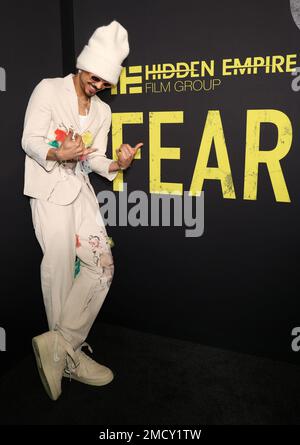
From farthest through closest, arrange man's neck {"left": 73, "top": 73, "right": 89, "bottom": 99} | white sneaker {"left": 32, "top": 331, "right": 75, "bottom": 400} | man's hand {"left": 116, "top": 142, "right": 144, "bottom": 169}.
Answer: man's hand {"left": 116, "top": 142, "right": 144, "bottom": 169}, man's neck {"left": 73, "top": 73, "right": 89, "bottom": 99}, white sneaker {"left": 32, "top": 331, "right": 75, "bottom": 400}

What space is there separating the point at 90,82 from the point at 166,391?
1.55 m

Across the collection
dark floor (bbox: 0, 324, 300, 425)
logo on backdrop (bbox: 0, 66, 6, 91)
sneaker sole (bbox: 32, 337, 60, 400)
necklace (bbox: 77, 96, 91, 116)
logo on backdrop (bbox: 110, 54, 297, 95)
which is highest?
logo on backdrop (bbox: 110, 54, 297, 95)

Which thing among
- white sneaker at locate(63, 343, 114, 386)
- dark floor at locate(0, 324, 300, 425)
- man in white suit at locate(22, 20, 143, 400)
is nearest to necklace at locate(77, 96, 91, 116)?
man in white suit at locate(22, 20, 143, 400)

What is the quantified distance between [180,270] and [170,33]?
4.21ft

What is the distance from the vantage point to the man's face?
193 cm

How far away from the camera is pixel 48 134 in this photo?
1.94 meters

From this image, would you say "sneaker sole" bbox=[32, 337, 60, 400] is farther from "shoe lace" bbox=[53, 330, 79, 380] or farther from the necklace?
the necklace

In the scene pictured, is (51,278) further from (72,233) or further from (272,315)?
(272,315)

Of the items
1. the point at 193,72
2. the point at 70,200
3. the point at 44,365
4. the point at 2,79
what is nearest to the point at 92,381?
the point at 44,365

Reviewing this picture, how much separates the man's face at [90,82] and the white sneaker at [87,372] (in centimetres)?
131

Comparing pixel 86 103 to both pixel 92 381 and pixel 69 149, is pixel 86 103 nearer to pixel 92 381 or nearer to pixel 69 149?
pixel 69 149

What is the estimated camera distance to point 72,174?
204 cm
